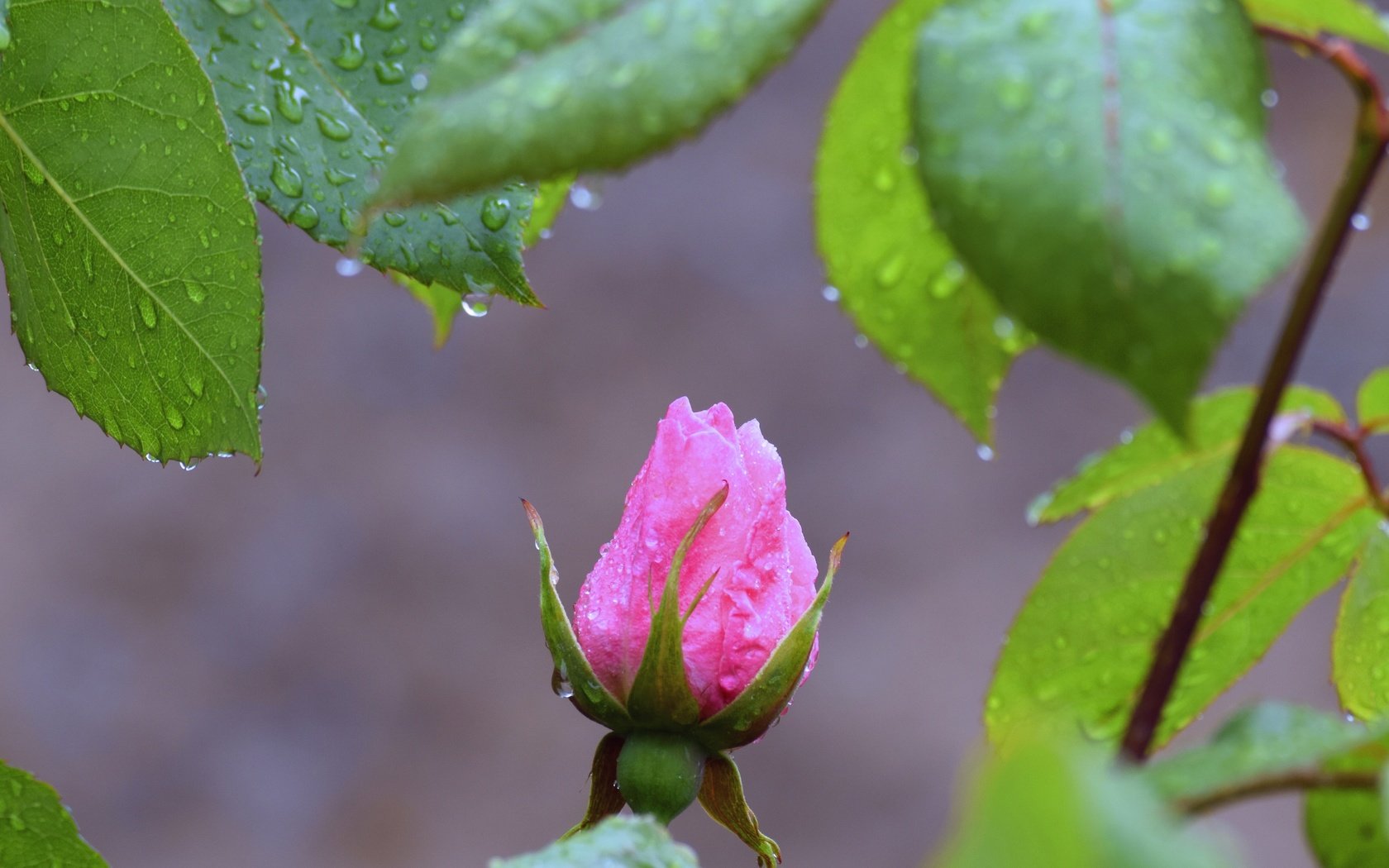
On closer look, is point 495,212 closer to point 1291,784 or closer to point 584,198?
point 584,198

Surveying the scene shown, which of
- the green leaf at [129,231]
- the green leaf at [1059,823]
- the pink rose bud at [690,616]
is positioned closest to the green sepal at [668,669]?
the pink rose bud at [690,616]

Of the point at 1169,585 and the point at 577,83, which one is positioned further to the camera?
the point at 1169,585

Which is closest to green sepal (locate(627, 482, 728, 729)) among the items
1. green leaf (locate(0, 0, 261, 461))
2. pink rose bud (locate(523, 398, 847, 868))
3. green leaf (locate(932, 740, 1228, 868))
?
pink rose bud (locate(523, 398, 847, 868))

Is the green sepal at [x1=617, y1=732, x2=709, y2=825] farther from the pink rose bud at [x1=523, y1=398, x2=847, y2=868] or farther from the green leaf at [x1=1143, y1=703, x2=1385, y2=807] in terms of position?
the green leaf at [x1=1143, y1=703, x2=1385, y2=807]

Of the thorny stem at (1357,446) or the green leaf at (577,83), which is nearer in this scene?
the green leaf at (577,83)

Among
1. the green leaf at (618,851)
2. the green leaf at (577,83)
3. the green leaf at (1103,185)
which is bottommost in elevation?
the green leaf at (618,851)

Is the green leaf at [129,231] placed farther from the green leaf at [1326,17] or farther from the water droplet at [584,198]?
the green leaf at [1326,17]

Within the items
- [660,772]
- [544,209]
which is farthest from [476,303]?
[660,772]
